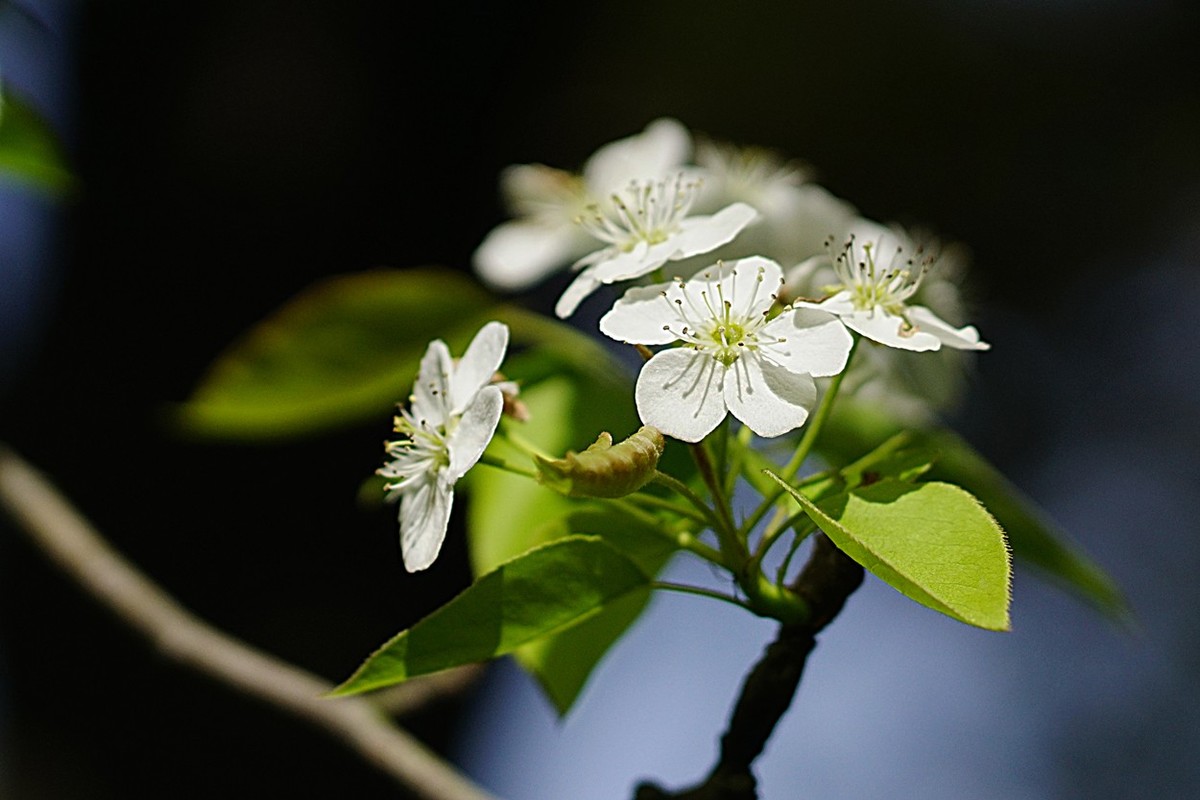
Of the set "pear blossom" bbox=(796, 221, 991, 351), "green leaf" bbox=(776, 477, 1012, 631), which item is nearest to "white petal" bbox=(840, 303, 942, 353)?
"pear blossom" bbox=(796, 221, 991, 351)

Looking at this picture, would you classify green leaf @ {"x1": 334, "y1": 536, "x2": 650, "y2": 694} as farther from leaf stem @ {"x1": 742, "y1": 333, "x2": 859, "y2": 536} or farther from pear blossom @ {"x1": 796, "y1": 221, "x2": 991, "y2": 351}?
pear blossom @ {"x1": 796, "y1": 221, "x2": 991, "y2": 351}

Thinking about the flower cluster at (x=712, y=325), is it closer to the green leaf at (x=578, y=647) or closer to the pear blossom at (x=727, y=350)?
the pear blossom at (x=727, y=350)

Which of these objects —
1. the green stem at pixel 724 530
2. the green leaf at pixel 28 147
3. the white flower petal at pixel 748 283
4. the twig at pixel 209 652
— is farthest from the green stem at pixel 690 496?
the green leaf at pixel 28 147

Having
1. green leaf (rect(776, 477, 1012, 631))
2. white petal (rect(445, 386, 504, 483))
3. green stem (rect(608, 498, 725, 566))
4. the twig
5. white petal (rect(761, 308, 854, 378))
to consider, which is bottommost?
the twig

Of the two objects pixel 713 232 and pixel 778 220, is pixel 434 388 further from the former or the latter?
pixel 778 220

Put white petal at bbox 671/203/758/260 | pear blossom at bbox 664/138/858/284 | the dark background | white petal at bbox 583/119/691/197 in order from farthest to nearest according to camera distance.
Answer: the dark background < white petal at bbox 583/119/691/197 < pear blossom at bbox 664/138/858/284 < white petal at bbox 671/203/758/260

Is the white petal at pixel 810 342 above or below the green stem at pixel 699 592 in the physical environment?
above
